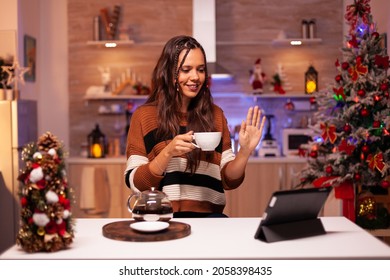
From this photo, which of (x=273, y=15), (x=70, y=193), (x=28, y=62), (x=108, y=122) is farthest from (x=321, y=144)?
(x=70, y=193)

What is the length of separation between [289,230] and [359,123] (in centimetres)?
284

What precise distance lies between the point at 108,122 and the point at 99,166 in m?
0.65

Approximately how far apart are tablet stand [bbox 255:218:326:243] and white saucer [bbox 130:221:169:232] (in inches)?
11.4

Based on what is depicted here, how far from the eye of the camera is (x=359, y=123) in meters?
4.48

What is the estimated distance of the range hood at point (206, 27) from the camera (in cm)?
559

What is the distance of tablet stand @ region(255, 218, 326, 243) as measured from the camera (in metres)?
1.78

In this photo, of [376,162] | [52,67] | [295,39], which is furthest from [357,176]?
[52,67]

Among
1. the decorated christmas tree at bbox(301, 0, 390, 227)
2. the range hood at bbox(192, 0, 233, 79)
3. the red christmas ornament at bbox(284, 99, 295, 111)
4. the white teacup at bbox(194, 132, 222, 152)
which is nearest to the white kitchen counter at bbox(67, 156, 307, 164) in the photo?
the red christmas ornament at bbox(284, 99, 295, 111)

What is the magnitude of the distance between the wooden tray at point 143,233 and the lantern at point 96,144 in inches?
158

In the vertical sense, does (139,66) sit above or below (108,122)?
above

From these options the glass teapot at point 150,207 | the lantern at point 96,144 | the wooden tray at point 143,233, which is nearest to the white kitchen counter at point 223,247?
the wooden tray at point 143,233
